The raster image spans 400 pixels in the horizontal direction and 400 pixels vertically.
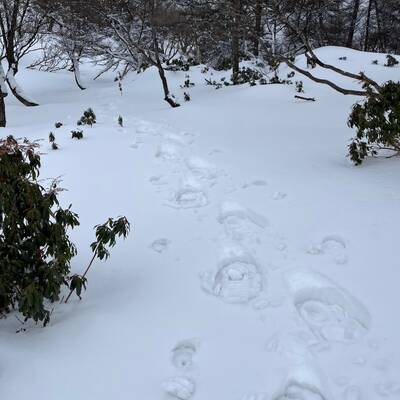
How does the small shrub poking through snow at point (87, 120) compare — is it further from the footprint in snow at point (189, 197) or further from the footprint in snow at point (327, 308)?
the footprint in snow at point (327, 308)

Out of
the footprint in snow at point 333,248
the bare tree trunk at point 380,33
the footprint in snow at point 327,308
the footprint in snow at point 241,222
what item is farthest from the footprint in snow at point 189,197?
the bare tree trunk at point 380,33

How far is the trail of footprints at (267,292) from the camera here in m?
2.15

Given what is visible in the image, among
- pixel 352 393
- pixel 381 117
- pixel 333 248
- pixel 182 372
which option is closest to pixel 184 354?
pixel 182 372

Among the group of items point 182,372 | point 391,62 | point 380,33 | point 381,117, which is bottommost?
point 182,372

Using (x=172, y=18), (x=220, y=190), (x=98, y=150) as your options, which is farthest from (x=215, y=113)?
(x=172, y=18)

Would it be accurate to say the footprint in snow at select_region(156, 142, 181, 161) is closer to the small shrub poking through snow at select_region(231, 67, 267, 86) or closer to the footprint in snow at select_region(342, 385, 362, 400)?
the footprint in snow at select_region(342, 385, 362, 400)

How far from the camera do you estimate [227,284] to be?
3.07 metres

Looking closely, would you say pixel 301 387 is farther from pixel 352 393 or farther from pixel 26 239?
pixel 26 239

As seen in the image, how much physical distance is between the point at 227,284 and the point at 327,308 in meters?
0.74

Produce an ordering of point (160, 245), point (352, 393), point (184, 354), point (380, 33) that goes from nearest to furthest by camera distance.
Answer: point (352, 393)
point (184, 354)
point (160, 245)
point (380, 33)

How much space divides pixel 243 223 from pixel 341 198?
3.86 ft

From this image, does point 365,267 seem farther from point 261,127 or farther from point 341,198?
point 261,127

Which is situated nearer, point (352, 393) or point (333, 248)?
point (352, 393)

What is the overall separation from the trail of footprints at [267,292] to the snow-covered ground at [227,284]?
0.03 feet
